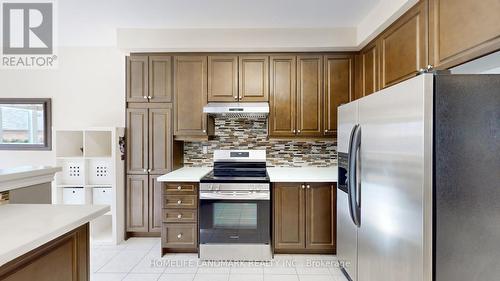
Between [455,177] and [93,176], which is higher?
[455,177]

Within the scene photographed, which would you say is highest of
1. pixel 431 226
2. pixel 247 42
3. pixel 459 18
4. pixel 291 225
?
pixel 247 42

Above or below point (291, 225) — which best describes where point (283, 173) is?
above

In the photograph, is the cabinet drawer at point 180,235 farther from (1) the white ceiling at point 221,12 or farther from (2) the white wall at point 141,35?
(1) the white ceiling at point 221,12

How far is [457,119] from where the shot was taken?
1.24 metres

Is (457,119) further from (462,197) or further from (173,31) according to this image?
(173,31)

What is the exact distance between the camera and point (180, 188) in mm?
2838

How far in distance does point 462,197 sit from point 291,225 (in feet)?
5.87

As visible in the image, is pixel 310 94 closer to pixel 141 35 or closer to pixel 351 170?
pixel 351 170

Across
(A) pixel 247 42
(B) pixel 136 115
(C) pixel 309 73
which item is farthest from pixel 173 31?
(C) pixel 309 73

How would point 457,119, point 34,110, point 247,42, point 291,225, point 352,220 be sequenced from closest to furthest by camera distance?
point 457,119
point 352,220
point 291,225
point 247,42
point 34,110

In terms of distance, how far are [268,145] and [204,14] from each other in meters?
1.72

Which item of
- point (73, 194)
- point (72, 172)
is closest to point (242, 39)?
point (72, 172)

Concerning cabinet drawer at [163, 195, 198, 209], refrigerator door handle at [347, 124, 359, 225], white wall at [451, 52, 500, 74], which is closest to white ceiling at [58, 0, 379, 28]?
white wall at [451, 52, 500, 74]

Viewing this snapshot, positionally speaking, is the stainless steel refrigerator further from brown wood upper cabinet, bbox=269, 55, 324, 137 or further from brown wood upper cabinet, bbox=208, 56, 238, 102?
brown wood upper cabinet, bbox=208, 56, 238, 102
